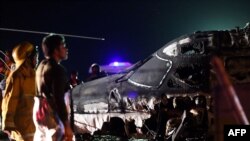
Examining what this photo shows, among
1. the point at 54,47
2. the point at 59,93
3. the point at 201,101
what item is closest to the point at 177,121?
the point at 201,101

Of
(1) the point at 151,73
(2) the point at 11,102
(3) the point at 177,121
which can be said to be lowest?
(3) the point at 177,121

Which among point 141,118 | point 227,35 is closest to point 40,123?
point 141,118

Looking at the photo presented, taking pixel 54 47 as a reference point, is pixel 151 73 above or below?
below

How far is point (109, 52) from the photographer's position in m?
42.1

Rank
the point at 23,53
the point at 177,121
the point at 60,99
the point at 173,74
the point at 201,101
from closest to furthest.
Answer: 1. the point at 60,99
2. the point at 23,53
3. the point at 201,101
4. the point at 177,121
5. the point at 173,74

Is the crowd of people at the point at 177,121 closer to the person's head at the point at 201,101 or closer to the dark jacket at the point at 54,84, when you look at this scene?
the person's head at the point at 201,101

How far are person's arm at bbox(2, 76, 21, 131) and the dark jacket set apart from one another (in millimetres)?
777

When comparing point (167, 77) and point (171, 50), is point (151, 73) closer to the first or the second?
point (167, 77)

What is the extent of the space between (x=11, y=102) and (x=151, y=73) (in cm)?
325

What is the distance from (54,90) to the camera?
4117 mm

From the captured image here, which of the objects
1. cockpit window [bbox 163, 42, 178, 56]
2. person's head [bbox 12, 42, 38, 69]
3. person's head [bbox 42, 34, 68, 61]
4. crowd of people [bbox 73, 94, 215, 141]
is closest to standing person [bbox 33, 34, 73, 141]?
person's head [bbox 42, 34, 68, 61]

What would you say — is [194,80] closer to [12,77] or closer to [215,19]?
[12,77]

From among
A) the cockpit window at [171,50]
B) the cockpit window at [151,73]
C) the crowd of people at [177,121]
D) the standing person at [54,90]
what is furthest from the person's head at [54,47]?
the cockpit window at [171,50]

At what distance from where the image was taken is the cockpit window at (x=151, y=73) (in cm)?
748
